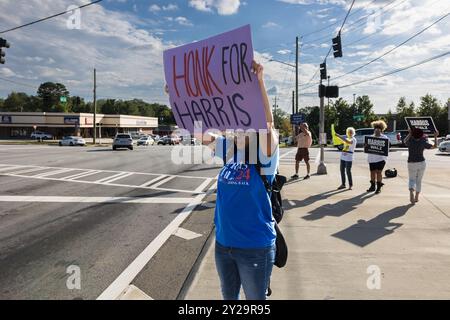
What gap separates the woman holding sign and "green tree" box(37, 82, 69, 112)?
4802 inches

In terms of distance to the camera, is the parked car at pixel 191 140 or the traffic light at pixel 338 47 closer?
the parked car at pixel 191 140

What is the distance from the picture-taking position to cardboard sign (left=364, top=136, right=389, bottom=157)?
9.61m

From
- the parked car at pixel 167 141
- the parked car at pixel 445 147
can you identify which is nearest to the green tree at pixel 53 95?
the parked car at pixel 167 141

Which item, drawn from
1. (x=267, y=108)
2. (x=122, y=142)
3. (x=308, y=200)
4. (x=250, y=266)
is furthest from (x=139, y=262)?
(x=122, y=142)

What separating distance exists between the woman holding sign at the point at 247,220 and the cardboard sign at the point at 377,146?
7.74m

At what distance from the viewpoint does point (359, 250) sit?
17.2ft

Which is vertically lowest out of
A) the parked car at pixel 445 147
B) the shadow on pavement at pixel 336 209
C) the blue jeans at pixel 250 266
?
the shadow on pavement at pixel 336 209

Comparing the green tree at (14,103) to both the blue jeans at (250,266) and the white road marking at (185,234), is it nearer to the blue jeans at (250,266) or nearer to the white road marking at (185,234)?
the white road marking at (185,234)

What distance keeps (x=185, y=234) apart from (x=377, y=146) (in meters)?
5.81

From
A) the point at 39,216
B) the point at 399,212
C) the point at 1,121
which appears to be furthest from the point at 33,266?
the point at 1,121

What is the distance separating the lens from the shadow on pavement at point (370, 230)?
5754 mm

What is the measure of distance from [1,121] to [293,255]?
79292 mm

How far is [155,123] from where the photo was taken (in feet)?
356
